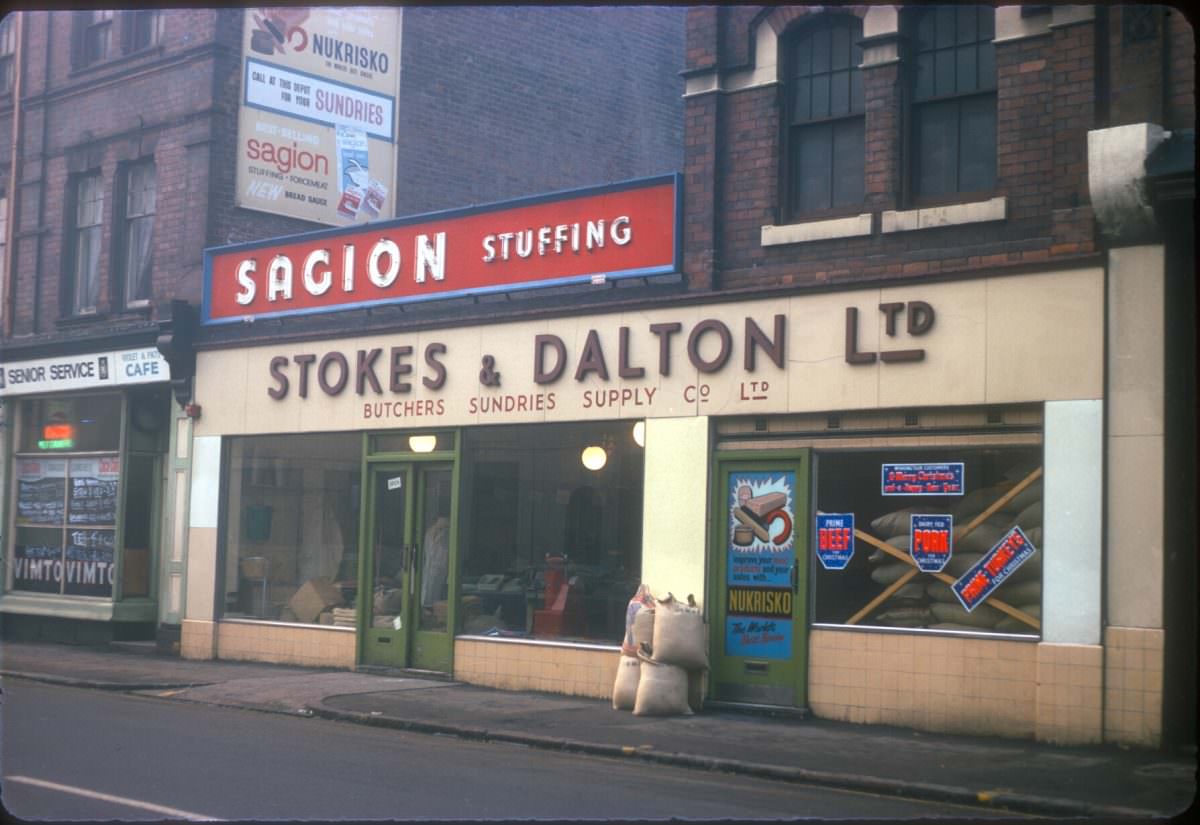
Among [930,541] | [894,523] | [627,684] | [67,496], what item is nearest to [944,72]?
[894,523]

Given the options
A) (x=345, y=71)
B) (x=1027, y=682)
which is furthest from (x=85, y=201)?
(x=1027, y=682)

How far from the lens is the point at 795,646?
1393 centimetres

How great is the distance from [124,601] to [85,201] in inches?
258

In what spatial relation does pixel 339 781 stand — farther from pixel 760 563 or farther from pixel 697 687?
pixel 760 563

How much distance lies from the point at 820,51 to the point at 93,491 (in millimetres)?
13303

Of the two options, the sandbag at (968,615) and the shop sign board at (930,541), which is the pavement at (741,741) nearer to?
the sandbag at (968,615)

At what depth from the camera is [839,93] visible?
14.4 m

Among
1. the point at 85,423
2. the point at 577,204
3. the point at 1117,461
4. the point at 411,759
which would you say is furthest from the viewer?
the point at 85,423

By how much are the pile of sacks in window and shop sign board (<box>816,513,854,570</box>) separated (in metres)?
1.41

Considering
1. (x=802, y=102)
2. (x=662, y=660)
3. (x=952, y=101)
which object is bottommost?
(x=662, y=660)

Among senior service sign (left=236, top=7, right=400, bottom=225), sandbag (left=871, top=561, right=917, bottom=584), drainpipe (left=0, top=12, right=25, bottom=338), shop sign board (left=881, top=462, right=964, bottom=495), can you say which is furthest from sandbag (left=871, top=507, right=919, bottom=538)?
drainpipe (left=0, top=12, right=25, bottom=338)

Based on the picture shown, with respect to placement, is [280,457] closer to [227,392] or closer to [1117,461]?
[227,392]

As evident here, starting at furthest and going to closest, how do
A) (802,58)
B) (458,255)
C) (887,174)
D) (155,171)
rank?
1. (155,171)
2. (458,255)
3. (802,58)
4. (887,174)

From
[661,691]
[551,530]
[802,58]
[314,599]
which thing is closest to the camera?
[661,691]
